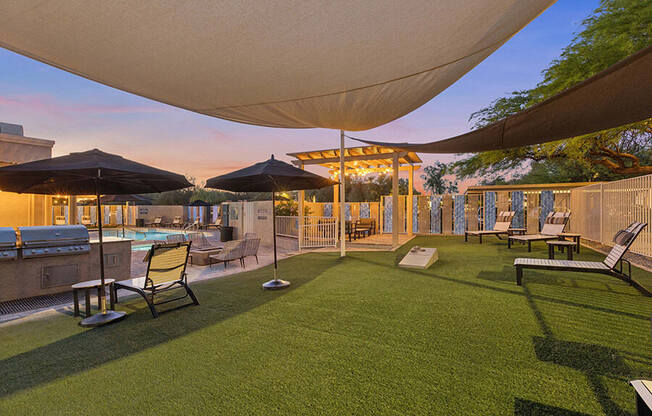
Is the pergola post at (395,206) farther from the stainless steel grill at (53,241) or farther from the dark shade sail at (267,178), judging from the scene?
the stainless steel grill at (53,241)

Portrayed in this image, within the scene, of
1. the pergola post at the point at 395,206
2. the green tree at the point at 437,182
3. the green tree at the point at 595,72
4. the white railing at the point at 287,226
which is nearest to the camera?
the green tree at the point at 595,72

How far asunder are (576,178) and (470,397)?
2714 cm

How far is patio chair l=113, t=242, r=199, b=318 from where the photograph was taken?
3.84m

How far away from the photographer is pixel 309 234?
10625 mm

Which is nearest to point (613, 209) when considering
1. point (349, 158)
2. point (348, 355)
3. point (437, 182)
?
point (349, 158)

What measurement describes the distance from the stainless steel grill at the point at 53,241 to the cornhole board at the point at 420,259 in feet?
20.0

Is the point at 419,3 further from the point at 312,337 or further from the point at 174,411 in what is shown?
the point at 174,411

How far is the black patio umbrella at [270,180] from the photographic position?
5289mm

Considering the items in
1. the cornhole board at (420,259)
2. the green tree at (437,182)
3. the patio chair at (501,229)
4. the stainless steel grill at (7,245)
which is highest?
the green tree at (437,182)

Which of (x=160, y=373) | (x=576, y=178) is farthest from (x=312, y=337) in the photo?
(x=576, y=178)

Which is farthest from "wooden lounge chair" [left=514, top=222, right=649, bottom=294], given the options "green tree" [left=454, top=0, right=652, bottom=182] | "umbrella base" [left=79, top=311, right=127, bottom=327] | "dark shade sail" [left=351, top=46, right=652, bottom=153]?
"green tree" [left=454, top=0, right=652, bottom=182]

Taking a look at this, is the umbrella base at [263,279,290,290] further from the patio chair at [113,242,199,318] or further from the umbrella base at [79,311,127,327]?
the umbrella base at [79,311,127,327]

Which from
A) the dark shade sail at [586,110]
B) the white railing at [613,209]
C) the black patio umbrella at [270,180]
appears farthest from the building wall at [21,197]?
the white railing at [613,209]

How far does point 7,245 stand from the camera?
4.25 meters
